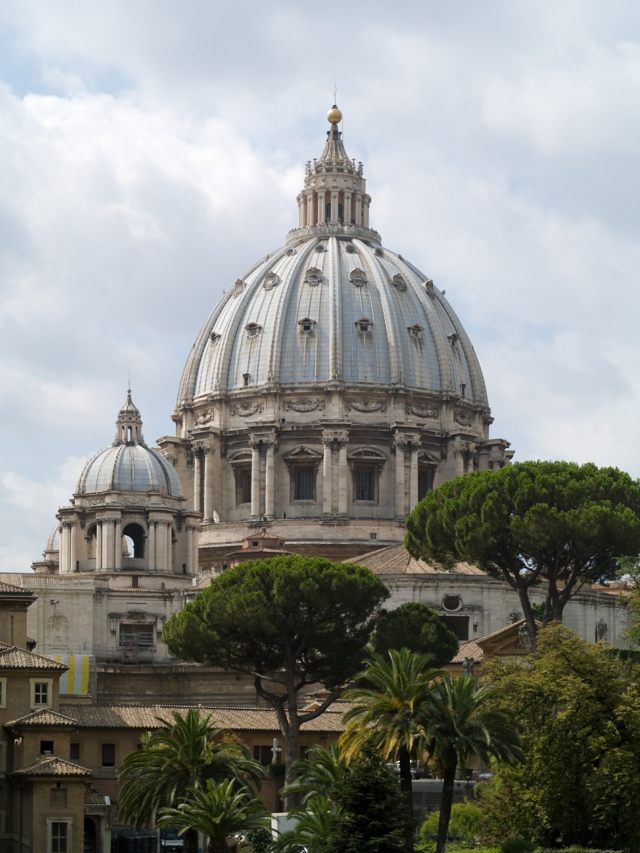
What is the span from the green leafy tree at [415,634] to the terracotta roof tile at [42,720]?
946 inches

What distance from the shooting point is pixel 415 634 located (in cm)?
9031

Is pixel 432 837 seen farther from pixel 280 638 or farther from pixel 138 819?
pixel 280 638

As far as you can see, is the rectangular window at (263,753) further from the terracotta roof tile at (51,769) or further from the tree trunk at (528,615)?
the terracotta roof tile at (51,769)

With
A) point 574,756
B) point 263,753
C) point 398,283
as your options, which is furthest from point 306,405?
point 574,756

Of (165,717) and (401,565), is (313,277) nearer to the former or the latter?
(401,565)

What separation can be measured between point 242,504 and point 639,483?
4316cm

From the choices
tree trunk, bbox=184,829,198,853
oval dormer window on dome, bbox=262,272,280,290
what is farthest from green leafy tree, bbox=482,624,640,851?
oval dormer window on dome, bbox=262,272,280,290

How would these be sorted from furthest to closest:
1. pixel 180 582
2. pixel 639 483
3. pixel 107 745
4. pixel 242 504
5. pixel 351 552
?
pixel 242 504, pixel 351 552, pixel 180 582, pixel 639 483, pixel 107 745

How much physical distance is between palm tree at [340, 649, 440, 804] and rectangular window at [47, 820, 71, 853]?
846 cm

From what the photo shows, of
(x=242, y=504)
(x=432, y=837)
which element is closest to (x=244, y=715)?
(x=432, y=837)

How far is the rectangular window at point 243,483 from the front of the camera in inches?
5212

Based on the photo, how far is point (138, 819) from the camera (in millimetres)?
60781

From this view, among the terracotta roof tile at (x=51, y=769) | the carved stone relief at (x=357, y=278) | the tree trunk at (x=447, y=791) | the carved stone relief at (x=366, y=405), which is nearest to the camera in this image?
the tree trunk at (x=447, y=791)

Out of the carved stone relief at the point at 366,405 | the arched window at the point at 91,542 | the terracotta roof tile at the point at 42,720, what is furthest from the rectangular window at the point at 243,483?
the terracotta roof tile at the point at 42,720
